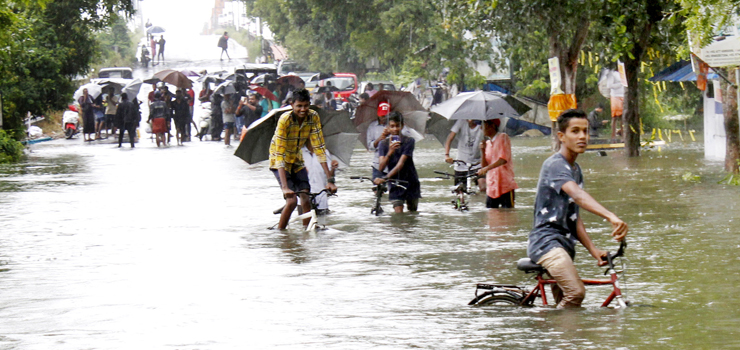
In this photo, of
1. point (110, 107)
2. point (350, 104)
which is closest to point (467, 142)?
point (110, 107)

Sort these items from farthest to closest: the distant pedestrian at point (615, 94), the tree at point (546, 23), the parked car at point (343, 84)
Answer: the parked car at point (343, 84), the distant pedestrian at point (615, 94), the tree at point (546, 23)

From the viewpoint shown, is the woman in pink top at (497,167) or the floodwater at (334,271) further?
the woman in pink top at (497,167)

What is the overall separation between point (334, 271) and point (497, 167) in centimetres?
455

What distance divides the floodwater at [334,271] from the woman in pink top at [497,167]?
263 millimetres

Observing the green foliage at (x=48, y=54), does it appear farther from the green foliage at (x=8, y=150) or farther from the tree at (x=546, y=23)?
the tree at (x=546, y=23)

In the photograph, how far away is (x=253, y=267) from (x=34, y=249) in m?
2.96

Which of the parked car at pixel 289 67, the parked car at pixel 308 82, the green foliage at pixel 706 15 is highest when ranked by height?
the parked car at pixel 289 67

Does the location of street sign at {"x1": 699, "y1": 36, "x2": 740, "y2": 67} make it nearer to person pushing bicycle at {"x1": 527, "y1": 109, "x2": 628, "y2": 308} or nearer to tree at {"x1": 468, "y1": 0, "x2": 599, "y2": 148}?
tree at {"x1": 468, "y1": 0, "x2": 599, "y2": 148}

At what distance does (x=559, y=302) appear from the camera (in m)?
7.50

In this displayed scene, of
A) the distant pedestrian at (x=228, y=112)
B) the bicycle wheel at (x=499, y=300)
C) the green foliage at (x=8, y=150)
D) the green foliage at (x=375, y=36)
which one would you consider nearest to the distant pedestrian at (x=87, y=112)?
the distant pedestrian at (x=228, y=112)

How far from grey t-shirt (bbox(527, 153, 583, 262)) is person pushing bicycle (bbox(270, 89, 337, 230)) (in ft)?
16.4

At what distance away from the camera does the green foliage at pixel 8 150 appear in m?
26.8

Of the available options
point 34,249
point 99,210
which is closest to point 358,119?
point 99,210

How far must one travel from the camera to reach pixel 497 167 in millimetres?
13773
